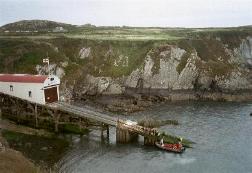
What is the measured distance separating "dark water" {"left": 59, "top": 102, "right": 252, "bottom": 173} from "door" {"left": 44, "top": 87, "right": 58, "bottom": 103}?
9.30 m

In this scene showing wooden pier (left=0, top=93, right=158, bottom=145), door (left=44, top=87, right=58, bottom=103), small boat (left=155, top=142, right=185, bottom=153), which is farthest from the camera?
door (left=44, top=87, right=58, bottom=103)

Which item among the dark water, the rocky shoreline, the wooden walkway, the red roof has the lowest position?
the dark water

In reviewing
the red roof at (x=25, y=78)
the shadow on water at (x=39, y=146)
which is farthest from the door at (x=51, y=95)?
the shadow on water at (x=39, y=146)

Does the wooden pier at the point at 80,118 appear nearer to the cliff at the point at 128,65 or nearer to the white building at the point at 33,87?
the white building at the point at 33,87

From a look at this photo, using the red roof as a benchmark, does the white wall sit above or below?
below

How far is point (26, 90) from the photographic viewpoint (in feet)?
266

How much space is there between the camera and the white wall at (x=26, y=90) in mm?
79812

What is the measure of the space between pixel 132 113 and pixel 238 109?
22552mm

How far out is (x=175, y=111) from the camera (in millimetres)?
95438

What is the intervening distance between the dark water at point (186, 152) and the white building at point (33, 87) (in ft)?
32.5

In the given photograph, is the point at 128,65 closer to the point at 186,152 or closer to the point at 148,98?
the point at 148,98

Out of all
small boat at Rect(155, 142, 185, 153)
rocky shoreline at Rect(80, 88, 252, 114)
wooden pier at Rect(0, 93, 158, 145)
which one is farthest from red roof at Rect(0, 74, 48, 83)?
small boat at Rect(155, 142, 185, 153)

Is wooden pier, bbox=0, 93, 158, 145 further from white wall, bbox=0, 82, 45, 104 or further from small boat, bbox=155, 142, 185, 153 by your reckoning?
small boat, bbox=155, 142, 185, 153

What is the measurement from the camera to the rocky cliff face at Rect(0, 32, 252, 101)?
108000mm
